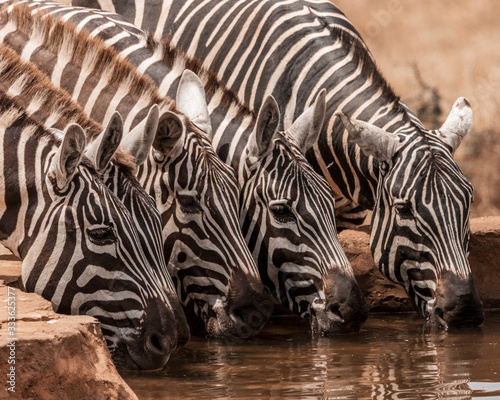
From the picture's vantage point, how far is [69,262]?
5547 mm

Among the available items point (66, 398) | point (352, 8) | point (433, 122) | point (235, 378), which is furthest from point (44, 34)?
point (352, 8)

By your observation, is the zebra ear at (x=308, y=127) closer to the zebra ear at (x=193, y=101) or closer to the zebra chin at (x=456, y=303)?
the zebra ear at (x=193, y=101)

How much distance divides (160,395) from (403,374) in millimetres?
1609

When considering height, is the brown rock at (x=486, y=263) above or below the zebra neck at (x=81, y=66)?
below

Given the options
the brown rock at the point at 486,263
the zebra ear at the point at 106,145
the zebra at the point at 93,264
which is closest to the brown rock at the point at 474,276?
the brown rock at the point at 486,263

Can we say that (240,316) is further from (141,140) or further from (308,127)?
(308,127)

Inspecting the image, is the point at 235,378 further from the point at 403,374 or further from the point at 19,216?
the point at 19,216

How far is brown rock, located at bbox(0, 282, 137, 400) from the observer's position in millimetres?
4355

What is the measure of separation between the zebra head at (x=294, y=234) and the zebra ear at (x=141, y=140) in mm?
1074

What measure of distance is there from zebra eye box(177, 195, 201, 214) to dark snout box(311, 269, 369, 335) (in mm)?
1114

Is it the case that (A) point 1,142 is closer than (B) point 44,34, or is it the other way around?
(A) point 1,142

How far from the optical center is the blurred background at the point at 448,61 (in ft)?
52.1

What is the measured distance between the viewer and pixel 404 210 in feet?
24.7

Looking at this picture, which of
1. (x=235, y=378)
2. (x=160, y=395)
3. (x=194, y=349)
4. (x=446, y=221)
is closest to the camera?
(x=160, y=395)
